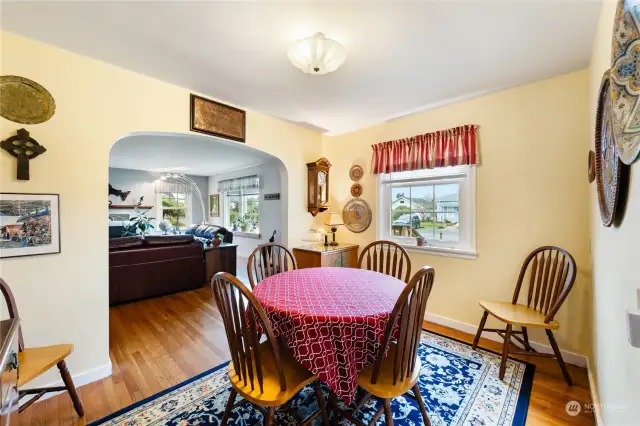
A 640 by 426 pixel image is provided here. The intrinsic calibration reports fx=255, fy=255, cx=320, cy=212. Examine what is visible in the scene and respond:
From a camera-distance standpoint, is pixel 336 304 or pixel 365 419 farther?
pixel 365 419

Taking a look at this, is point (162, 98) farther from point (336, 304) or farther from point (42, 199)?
point (336, 304)

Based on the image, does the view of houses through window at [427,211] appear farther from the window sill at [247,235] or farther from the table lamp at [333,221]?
the window sill at [247,235]

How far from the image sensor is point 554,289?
200 cm

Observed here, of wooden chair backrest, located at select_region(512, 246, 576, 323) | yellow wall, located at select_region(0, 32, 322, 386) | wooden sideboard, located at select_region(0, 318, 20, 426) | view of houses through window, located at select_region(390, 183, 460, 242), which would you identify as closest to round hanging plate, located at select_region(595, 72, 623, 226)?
wooden chair backrest, located at select_region(512, 246, 576, 323)

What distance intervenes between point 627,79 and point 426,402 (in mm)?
1880

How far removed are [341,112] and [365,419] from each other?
8.95 feet

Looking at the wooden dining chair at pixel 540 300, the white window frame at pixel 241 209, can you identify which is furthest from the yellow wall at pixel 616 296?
the white window frame at pixel 241 209

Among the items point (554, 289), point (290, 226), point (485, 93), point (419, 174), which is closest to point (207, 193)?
point (290, 226)

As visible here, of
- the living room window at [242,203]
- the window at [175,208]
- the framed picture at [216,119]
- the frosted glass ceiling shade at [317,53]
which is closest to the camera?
the frosted glass ceiling shade at [317,53]

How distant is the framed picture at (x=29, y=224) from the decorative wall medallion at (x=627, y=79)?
9.38ft

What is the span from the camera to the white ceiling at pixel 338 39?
142cm

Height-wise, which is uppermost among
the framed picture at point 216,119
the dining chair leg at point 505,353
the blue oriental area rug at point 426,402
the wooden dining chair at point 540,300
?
the framed picture at point 216,119

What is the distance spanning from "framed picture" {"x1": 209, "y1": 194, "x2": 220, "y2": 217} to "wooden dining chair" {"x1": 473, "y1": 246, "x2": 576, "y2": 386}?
7076mm

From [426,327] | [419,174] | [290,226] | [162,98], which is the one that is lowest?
[426,327]
